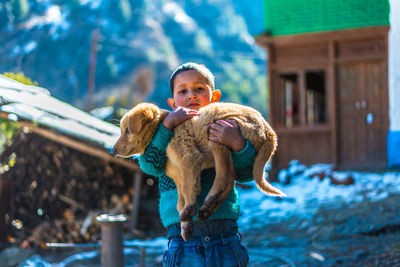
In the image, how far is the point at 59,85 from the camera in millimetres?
32438

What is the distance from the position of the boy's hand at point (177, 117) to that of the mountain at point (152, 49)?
23.1 metres

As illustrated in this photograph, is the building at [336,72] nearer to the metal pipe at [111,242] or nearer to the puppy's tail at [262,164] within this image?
the metal pipe at [111,242]

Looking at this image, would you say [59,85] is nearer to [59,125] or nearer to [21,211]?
[21,211]

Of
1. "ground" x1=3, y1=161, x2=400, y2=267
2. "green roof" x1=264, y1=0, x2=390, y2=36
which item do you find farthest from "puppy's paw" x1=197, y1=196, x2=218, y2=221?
"green roof" x1=264, y1=0, x2=390, y2=36

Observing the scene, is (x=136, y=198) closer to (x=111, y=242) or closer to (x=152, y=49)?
(x=111, y=242)

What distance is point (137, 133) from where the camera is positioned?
2389mm

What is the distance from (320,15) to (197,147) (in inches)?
392

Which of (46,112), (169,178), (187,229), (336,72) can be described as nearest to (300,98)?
(336,72)

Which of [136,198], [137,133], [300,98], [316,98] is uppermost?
[316,98]

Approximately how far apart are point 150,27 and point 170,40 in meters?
2.94

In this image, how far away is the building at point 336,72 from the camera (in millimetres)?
10859

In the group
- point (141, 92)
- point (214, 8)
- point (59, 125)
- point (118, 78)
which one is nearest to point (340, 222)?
point (59, 125)

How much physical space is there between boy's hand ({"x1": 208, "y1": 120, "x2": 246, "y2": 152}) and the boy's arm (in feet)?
0.79

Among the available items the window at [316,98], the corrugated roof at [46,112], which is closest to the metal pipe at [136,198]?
the corrugated roof at [46,112]
